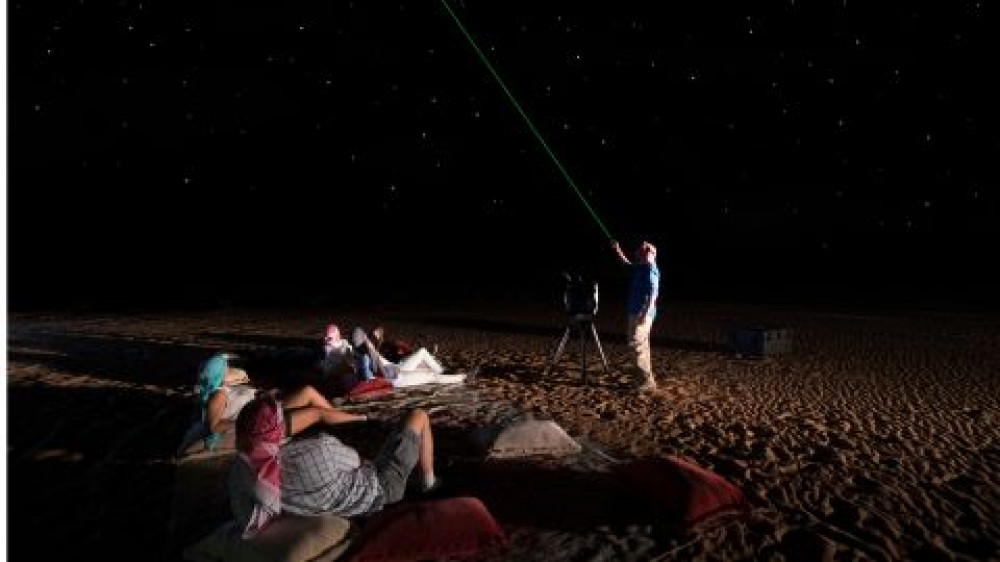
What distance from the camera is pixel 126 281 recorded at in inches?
1238

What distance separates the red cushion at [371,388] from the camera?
26.7 ft

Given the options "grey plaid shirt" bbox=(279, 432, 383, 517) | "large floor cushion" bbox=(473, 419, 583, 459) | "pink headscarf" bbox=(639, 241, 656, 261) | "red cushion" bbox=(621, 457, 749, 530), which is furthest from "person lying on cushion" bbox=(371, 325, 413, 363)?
"red cushion" bbox=(621, 457, 749, 530)

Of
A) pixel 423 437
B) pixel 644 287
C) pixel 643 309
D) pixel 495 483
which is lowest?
pixel 495 483

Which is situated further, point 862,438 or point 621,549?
point 862,438

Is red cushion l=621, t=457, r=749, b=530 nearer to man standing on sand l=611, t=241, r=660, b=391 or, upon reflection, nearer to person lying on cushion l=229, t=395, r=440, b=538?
person lying on cushion l=229, t=395, r=440, b=538

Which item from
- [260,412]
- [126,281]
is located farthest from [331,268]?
[260,412]

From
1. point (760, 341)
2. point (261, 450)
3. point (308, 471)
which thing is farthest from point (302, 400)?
point (760, 341)

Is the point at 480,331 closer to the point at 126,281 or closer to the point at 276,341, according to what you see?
the point at 276,341

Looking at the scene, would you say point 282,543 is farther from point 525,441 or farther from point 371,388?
point 371,388

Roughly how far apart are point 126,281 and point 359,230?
25.8 metres

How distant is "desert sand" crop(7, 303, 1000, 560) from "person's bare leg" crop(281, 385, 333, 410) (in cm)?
116

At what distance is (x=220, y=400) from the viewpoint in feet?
19.7

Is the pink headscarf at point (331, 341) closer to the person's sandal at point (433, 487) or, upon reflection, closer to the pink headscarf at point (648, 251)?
the person's sandal at point (433, 487)

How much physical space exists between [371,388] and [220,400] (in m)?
2.53
